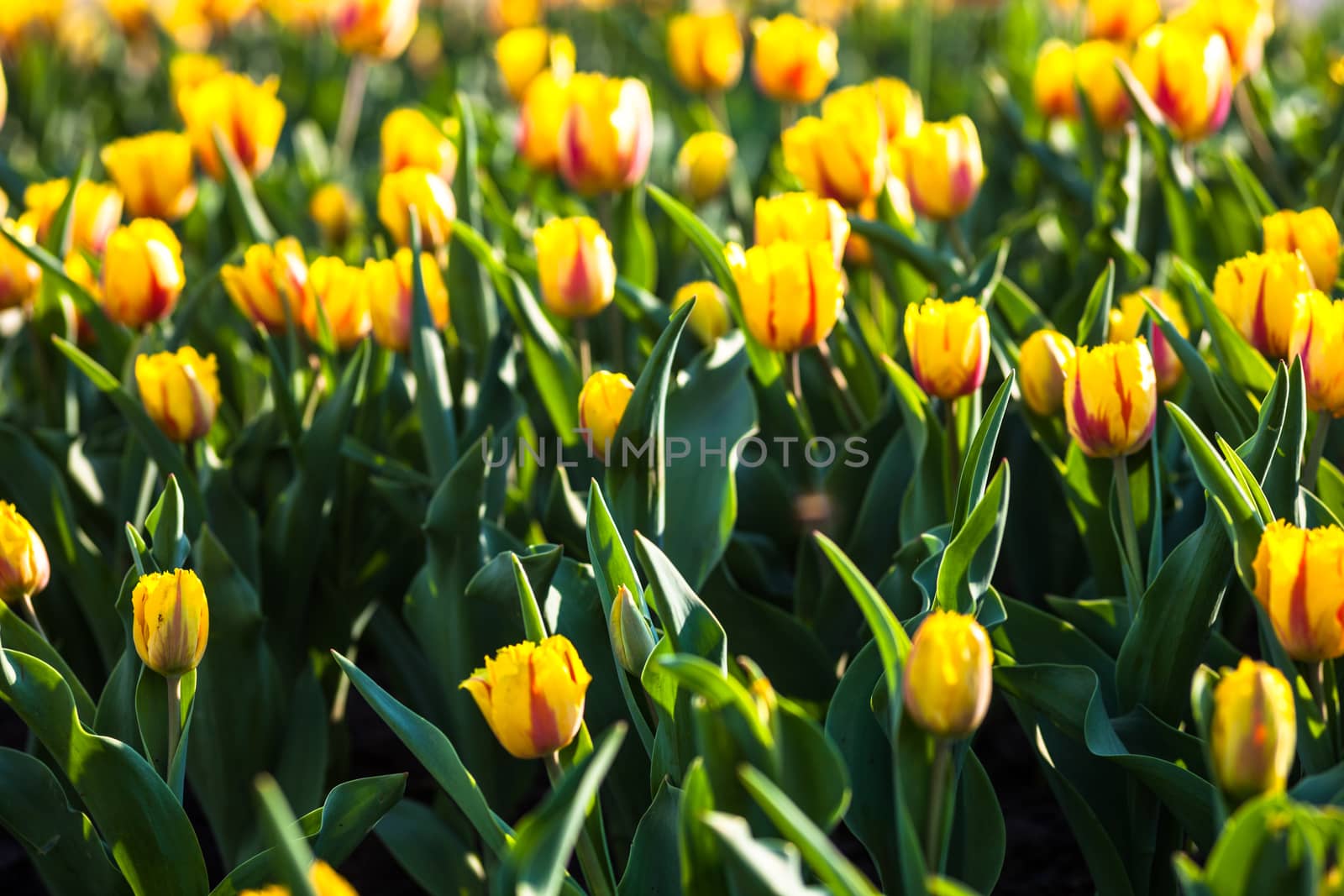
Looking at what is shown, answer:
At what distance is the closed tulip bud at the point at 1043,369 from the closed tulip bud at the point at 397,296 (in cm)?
64

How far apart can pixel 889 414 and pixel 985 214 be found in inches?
36.9

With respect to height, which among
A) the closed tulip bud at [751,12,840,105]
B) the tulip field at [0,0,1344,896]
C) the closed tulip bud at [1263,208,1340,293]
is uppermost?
the closed tulip bud at [1263,208,1340,293]

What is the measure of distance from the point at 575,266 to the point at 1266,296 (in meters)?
0.68

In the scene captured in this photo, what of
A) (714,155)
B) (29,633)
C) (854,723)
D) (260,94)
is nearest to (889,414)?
(854,723)

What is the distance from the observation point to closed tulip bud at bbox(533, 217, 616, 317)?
1486 millimetres

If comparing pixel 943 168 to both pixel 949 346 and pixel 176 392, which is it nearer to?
pixel 949 346

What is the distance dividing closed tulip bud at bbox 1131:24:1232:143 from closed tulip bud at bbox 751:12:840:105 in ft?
Answer: 1.79

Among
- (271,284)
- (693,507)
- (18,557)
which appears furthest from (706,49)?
(18,557)

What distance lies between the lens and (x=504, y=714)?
949 millimetres

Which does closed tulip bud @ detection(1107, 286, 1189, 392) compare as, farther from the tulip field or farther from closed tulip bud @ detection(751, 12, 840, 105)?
closed tulip bud @ detection(751, 12, 840, 105)

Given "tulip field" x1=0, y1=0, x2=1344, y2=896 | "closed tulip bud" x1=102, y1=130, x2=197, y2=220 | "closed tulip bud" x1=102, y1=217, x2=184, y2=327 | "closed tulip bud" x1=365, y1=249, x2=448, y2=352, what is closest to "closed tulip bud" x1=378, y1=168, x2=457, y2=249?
"tulip field" x1=0, y1=0, x2=1344, y2=896

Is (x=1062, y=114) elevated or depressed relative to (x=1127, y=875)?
elevated

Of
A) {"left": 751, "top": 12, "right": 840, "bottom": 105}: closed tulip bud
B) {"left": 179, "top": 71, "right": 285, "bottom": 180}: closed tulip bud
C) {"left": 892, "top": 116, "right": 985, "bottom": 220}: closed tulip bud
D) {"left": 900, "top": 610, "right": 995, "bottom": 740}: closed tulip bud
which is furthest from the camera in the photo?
{"left": 751, "top": 12, "right": 840, "bottom": 105}: closed tulip bud

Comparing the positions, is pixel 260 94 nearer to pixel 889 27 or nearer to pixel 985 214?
pixel 985 214
